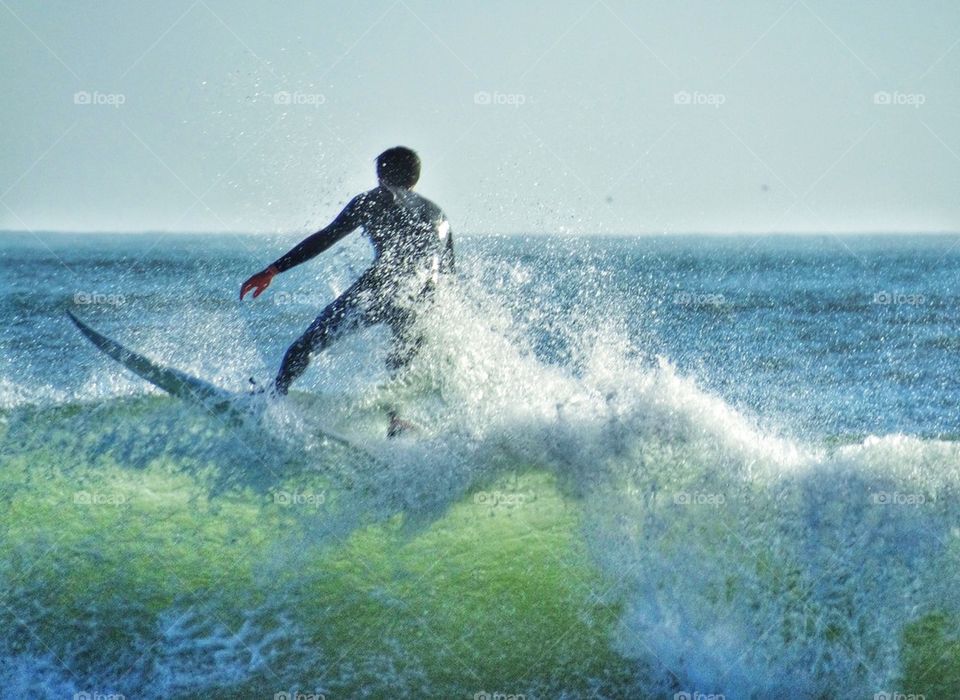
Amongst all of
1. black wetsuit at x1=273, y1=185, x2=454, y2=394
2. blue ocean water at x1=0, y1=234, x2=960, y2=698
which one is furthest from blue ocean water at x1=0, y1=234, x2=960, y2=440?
blue ocean water at x1=0, y1=234, x2=960, y2=698

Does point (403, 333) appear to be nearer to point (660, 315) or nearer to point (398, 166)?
point (398, 166)

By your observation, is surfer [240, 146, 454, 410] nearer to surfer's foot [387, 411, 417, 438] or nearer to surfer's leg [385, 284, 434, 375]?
surfer's leg [385, 284, 434, 375]

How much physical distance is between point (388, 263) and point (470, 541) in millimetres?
1762

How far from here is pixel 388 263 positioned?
634cm

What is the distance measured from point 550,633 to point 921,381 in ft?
41.2

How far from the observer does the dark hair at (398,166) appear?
6.62 meters

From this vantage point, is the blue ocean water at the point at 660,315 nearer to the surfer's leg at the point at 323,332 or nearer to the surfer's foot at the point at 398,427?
the surfer's leg at the point at 323,332

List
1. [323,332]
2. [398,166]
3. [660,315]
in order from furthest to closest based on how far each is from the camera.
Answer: [660,315] → [398,166] → [323,332]

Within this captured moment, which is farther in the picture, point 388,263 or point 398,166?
point 398,166

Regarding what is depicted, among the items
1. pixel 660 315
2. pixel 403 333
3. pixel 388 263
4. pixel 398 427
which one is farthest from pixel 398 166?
pixel 660 315

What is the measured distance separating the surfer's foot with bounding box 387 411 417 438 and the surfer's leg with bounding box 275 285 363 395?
61 cm

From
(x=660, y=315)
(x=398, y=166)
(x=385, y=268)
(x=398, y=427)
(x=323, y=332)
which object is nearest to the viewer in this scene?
(x=398, y=427)

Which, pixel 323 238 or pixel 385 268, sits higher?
pixel 323 238

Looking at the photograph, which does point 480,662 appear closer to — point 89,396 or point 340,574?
point 340,574
